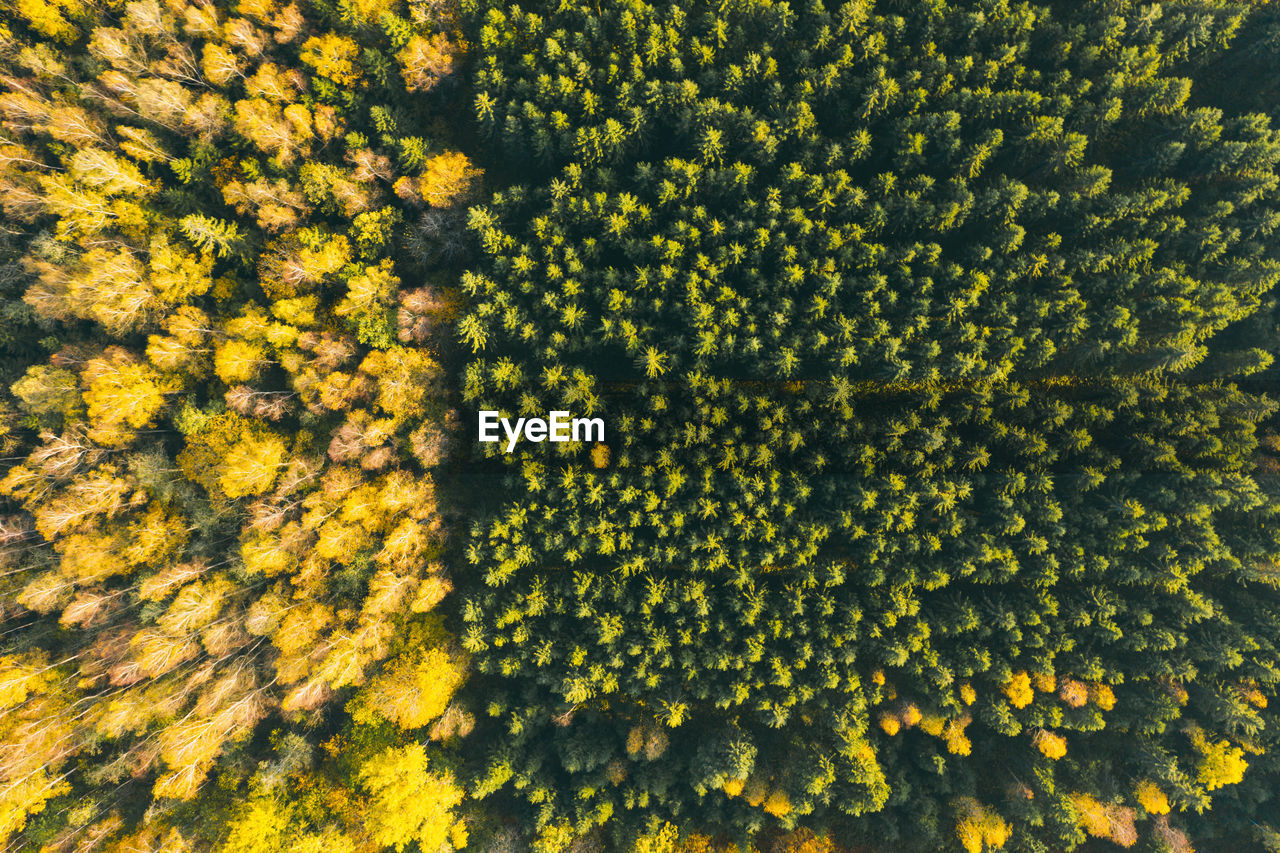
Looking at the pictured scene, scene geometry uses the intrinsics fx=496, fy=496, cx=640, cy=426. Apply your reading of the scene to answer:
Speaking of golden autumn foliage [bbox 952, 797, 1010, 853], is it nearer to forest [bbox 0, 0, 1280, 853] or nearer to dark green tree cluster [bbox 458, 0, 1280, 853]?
dark green tree cluster [bbox 458, 0, 1280, 853]

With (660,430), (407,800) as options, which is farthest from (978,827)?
(407,800)

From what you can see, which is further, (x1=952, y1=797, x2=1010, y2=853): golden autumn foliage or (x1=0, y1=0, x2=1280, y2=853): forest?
(x1=0, y1=0, x2=1280, y2=853): forest

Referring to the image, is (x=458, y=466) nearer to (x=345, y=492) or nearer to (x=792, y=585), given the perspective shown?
(x=345, y=492)

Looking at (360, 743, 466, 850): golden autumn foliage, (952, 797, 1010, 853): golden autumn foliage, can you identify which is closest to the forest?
(360, 743, 466, 850): golden autumn foliage

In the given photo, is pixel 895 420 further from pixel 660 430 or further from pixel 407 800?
pixel 407 800

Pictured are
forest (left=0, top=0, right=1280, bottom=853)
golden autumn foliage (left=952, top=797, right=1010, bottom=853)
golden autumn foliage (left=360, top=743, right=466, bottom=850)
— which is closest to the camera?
golden autumn foliage (left=360, top=743, right=466, bottom=850)

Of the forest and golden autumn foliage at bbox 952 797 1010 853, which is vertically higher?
the forest

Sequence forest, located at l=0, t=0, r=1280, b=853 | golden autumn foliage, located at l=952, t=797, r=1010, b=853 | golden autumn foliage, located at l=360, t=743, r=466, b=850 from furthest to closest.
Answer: forest, located at l=0, t=0, r=1280, b=853
golden autumn foliage, located at l=952, t=797, r=1010, b=853
golden autumn foliage, located at l=360, t=743, r=466, b=850

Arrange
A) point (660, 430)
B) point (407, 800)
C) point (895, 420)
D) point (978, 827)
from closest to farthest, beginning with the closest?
point (407, 800) → point (978, 827) → point (895, 420) → point (660, 430)
